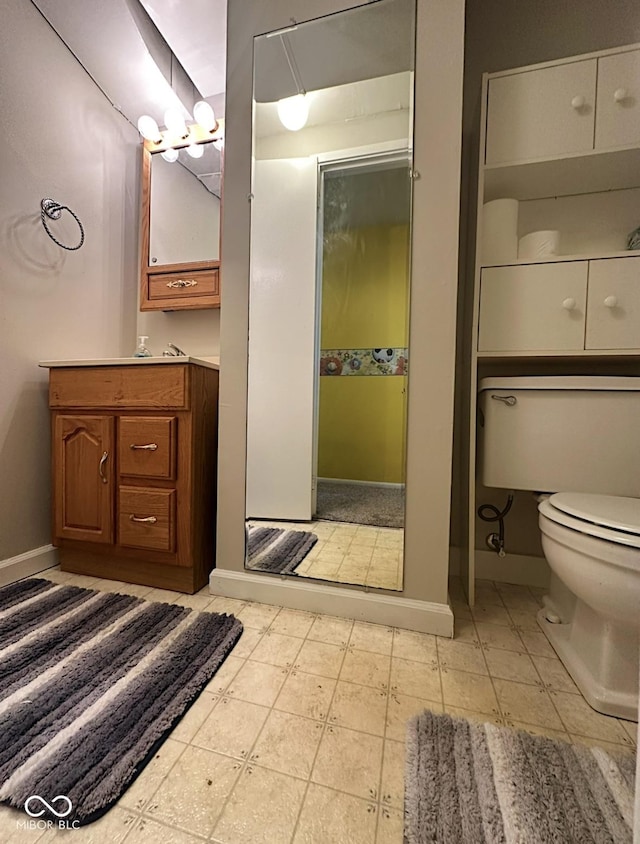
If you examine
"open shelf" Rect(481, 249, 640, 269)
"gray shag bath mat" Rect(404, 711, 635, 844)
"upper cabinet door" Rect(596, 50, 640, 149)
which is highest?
"upper cabinet door" Rect(596, 50, 640, 149)

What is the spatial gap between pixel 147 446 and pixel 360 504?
2.54 ft

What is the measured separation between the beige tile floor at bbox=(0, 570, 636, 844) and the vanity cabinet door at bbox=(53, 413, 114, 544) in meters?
0.52

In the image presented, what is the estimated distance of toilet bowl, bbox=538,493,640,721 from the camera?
29.2 inches

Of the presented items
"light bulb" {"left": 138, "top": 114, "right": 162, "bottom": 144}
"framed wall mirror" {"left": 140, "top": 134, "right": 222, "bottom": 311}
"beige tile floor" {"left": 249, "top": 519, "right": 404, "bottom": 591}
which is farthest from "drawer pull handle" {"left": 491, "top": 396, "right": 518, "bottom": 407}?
"light bulb" {"left": 138, "top": 114, "right": 162, "bottom": 144}

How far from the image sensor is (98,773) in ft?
2.04

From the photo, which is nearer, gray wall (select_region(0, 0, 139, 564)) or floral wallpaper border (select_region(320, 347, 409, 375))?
floral wallpaper border (select_region(320, 347, 409, 375))

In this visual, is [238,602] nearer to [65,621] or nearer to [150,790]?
[65,621]

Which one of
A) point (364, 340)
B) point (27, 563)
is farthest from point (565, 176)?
point (27, 563)

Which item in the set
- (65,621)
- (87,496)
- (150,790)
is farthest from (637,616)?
(87,496)

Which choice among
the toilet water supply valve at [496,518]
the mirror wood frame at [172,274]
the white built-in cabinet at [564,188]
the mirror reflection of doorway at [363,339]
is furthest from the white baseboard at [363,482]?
the mirror wood frame at [172,274]

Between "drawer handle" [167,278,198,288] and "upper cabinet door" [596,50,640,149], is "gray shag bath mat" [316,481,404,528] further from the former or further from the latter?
"upper cabinet door" [596,50,640,149]

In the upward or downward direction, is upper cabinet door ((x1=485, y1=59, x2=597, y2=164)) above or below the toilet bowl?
above

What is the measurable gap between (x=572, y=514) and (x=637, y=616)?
222mm

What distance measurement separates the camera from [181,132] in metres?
1.64
